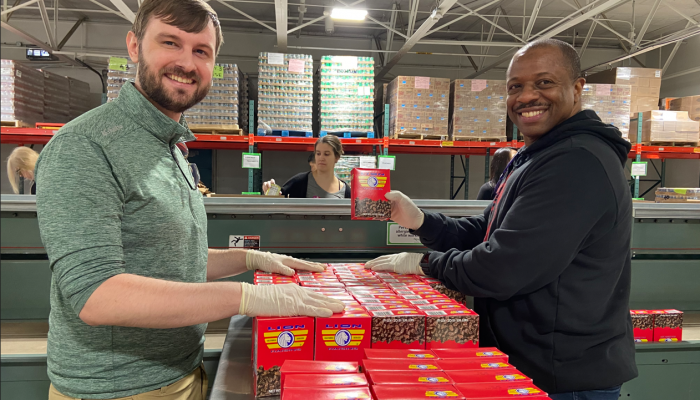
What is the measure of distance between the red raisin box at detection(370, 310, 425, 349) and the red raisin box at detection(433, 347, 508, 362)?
0.07 meters

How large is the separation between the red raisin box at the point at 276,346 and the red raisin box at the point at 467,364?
0.40m

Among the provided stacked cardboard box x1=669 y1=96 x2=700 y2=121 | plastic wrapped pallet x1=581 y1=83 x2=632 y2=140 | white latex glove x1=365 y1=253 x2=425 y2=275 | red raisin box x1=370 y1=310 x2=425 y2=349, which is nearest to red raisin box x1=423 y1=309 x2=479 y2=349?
red raisin box x1=370 y1=310 x2=425 y2=349

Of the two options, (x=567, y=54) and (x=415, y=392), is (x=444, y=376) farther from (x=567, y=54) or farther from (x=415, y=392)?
→ (x=567, y=54)

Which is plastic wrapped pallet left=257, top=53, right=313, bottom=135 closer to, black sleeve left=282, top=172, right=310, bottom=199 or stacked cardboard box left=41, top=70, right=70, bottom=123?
black sleeve left=282, top=172, right=310, bottom=199

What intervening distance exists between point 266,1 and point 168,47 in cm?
831

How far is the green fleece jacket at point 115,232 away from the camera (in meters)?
1.14

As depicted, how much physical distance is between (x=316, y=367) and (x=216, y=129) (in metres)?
6.40

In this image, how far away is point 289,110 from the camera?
7188mm

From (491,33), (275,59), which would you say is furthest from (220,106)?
(491,33)

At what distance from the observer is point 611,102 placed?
7.85 metres

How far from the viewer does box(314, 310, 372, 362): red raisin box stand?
4.31ft

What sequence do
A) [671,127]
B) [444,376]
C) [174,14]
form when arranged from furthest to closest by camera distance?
[671,127] → [174,14] → [444,376]

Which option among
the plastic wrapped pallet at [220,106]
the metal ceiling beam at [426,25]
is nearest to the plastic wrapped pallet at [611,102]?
the metal ceiling beam at [426,25]

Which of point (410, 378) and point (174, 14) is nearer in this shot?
point (410, 378)
